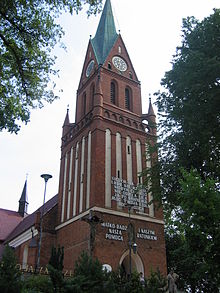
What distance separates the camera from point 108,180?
2250cm

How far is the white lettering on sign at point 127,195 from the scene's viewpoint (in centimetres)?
2233

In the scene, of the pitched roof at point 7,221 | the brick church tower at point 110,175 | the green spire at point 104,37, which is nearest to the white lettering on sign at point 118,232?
the brick church tower at point 110,175

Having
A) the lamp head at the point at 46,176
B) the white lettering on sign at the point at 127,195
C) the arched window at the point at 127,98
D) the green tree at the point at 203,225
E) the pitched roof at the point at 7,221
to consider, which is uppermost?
the arched window at the point at 127,98

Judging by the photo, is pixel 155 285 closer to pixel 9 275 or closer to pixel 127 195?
pixel 9 275

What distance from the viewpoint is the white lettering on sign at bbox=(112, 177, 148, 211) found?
2233cm

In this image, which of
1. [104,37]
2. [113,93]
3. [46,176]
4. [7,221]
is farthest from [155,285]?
[7,221]

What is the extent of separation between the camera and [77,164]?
82.1 ft

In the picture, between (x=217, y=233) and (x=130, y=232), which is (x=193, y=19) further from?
(x=130, y=232)

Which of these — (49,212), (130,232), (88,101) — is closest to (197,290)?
(130,232)

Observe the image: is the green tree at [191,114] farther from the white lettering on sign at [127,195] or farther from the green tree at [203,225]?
the white lettering on sign at [127,195]

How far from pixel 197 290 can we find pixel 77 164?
1675 centimetres

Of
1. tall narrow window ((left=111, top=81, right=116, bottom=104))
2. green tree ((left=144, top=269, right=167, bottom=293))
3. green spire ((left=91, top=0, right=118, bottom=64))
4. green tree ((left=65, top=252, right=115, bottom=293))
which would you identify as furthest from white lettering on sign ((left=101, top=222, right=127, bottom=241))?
green spire ((left=91, top=0, right=118, bottom=64))

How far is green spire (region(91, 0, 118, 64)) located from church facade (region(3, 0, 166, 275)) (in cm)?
21

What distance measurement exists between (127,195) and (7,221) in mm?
26120
